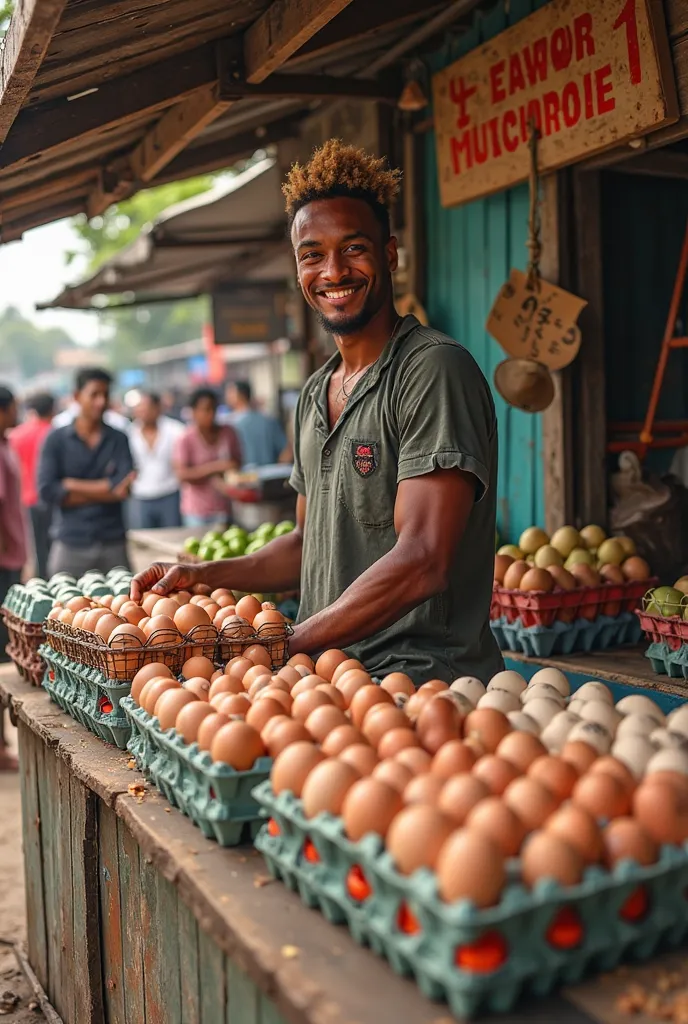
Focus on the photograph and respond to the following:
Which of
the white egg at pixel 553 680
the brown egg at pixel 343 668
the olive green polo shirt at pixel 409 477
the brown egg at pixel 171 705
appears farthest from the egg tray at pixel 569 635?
the brown egg at pixel 171 705

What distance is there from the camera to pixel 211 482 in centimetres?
1063

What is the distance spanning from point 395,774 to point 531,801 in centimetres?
25

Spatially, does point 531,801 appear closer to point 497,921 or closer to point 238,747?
point 497,921

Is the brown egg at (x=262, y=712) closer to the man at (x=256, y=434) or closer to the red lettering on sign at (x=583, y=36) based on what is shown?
the red lettering on sign at (x=583, y=36)

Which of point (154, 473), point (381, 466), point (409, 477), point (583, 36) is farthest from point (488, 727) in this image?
point (154, 473)

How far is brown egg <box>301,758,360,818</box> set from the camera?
6.04 ft

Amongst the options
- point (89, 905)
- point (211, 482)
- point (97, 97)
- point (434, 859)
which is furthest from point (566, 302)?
point (211, 482)

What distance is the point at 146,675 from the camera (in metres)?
2.71

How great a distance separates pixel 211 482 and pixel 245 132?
4.15m

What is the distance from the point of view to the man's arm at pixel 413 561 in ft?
9.26

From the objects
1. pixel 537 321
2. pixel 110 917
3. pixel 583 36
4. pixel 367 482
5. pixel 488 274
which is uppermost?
pixel 583 36

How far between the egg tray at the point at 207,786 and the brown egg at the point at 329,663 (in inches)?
18.8

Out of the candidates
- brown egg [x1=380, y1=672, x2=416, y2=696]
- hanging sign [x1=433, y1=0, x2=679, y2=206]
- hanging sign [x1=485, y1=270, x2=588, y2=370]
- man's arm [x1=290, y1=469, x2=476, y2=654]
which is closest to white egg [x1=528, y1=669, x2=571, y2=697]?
brown egg [x1=380, y1=672, x2=416, y2=696]

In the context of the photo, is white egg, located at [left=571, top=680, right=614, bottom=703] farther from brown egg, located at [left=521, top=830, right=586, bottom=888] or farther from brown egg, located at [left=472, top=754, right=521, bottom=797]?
brown egg, located at [left=521, top=830, right=586, bottom=888]
